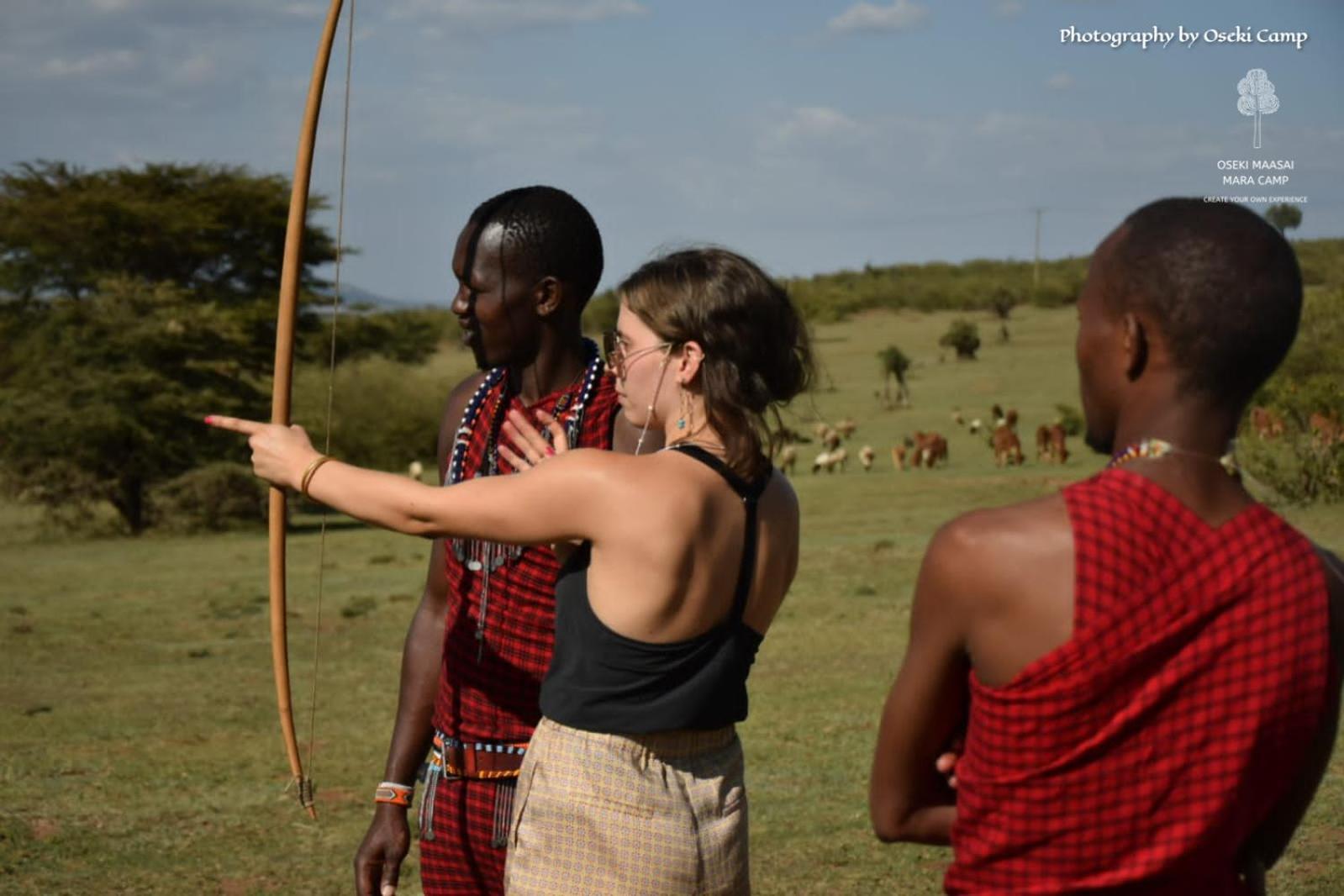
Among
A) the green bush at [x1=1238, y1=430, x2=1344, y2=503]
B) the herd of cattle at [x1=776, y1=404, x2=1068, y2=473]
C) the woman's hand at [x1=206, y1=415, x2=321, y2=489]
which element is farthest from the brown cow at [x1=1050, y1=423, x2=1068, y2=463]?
the woman's hand at [x1=206, y1=415, x2=321, y2=489]

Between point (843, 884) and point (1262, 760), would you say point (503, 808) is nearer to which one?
point (1262, 760)

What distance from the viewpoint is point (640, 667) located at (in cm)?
267

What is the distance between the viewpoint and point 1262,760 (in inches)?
78.8

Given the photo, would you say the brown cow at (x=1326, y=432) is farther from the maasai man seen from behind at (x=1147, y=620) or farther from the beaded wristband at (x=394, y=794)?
the maasai man seen from behind at (x=1147, y=620)

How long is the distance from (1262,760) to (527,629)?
5.24 ft

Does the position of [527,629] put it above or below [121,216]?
below

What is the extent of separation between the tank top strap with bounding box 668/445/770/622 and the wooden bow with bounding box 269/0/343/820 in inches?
42.6

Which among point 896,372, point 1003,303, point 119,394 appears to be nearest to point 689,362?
point 119,394

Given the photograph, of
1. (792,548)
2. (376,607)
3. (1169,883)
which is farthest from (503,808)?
(376,607)

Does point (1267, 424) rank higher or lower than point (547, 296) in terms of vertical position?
lower

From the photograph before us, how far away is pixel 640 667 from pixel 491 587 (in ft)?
2.30

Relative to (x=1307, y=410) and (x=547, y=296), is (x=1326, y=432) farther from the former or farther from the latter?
(x=547, y=296)

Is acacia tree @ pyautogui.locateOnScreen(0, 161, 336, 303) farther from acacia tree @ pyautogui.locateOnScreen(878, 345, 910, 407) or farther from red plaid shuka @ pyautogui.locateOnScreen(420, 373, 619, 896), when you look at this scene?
red plaid shuka @ pyautogui.locateOnScreen(420, 373, 619, 896)

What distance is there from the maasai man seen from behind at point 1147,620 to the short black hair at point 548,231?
1516 millimetres
